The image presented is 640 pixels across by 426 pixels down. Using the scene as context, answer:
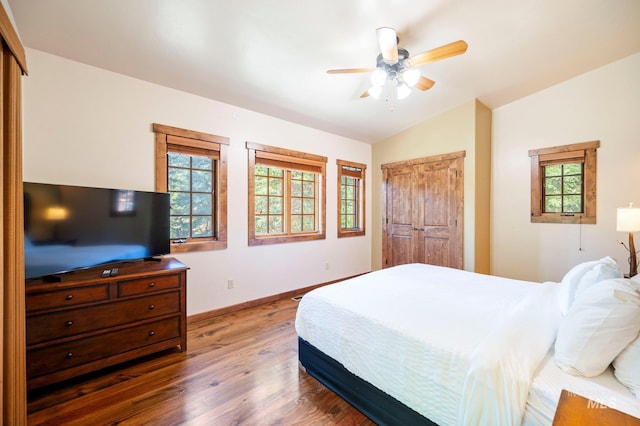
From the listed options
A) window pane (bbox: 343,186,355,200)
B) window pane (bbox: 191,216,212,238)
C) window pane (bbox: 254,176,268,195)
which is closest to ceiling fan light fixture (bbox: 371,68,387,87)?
window pane (bbox: 254,176,268,195)

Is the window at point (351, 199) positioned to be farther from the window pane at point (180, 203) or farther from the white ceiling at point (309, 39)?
the window pane at point (180, 203)

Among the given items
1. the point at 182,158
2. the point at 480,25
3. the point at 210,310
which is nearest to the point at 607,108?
the point at 480,25

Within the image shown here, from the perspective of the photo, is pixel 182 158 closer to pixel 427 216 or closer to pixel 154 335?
pixel 154 335

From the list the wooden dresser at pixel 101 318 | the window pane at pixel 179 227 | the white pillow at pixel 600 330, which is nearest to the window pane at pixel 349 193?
the window pane at pixel 179 227

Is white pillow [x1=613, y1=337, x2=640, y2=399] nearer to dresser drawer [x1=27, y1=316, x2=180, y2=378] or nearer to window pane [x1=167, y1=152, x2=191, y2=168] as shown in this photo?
dresser drawer [x1=27, y1=316, x2=180, y2=378]

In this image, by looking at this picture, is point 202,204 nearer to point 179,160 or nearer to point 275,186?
point 179,160

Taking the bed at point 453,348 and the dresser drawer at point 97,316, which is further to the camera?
the dresser drawer at point 97,316

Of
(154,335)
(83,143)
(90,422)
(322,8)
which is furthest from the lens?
(83,143)

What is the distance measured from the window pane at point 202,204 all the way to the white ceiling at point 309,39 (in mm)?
1178

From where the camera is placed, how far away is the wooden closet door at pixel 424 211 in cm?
420

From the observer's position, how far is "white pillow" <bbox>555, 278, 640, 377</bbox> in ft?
3.62

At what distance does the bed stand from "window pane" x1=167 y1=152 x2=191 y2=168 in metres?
2.16

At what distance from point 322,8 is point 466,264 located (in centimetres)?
373

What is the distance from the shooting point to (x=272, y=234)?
4.02 meters
